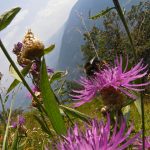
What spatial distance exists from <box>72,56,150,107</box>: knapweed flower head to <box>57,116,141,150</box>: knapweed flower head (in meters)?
0.23

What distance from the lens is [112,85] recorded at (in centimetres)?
106

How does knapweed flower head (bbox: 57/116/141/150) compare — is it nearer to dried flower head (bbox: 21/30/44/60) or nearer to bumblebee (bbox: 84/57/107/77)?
bumblebee (bbox: 84/57/107/77)

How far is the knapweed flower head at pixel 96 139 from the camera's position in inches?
25.7

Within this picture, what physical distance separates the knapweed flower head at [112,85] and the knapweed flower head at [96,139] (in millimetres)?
228

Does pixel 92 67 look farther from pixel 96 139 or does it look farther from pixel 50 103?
pixel 96 139

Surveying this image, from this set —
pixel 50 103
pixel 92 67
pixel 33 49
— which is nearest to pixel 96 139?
pixel 50 103

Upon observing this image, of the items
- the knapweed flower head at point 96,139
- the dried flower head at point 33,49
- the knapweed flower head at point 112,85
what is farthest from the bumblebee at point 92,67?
the knapweed flower head at point 96,139

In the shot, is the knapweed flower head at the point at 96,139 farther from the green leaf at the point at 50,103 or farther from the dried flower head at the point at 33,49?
the dried flower head at the point at 33,49

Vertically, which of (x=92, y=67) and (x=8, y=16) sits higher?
(x=8, y=16)

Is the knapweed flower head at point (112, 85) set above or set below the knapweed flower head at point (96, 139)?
below

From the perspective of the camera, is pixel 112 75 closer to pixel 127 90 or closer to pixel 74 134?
pixel 127 90

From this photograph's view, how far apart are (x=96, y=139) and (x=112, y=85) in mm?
351

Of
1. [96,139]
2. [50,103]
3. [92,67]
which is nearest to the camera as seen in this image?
[96,139]

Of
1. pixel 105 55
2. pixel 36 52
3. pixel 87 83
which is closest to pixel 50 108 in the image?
pixel 87 83
